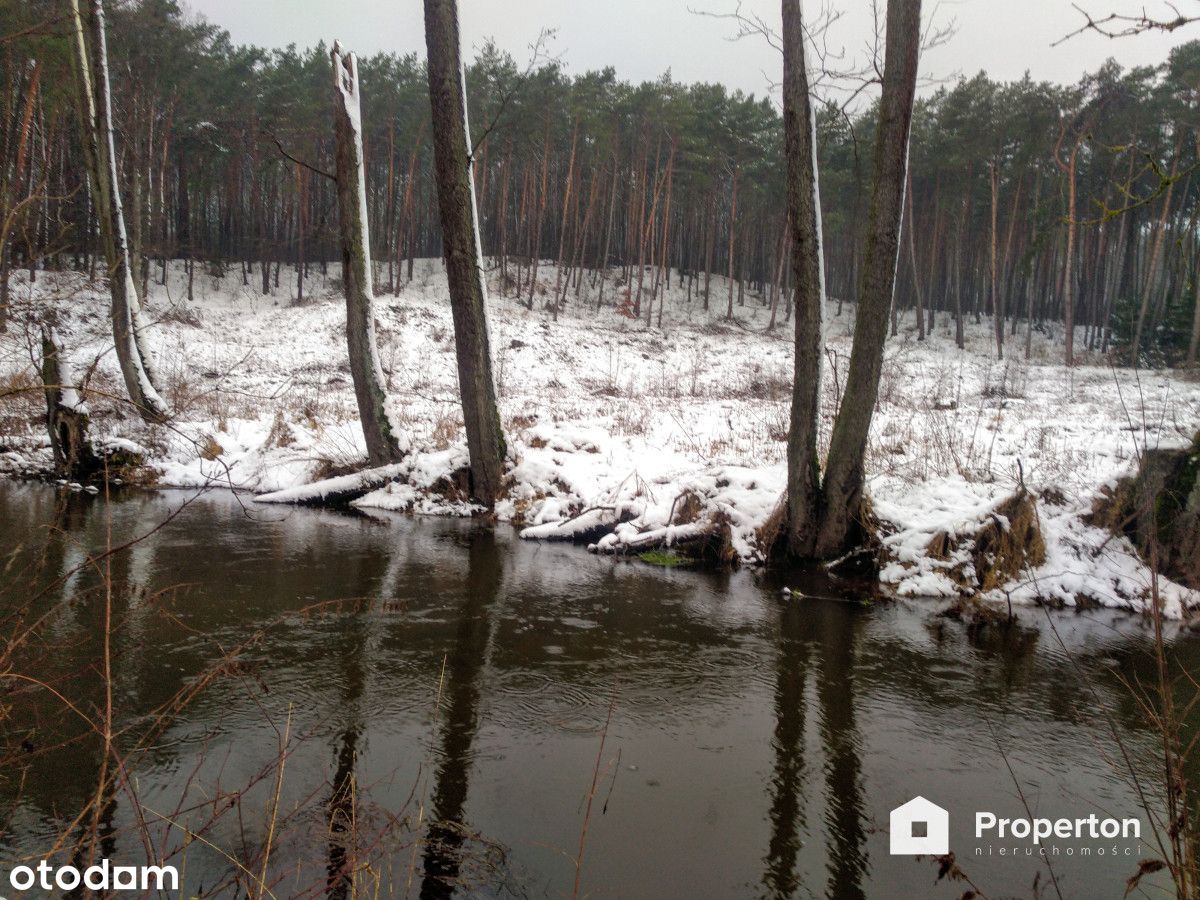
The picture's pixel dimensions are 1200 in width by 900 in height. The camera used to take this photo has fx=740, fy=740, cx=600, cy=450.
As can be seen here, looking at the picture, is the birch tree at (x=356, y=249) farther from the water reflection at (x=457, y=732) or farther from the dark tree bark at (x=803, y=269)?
the dark tree bark at (x=803, y=269)

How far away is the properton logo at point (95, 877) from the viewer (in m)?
2.54

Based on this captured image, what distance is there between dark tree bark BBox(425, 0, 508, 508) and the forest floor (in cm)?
51

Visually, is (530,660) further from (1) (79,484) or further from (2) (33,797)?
(1) (79,484)

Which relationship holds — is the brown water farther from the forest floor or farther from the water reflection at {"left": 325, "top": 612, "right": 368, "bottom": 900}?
the forest floor

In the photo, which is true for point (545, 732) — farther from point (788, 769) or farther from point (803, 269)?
point (803, 269)

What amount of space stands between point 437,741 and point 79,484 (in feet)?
31.3

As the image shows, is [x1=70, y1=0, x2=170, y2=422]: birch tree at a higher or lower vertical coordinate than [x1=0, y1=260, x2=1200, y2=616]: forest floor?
higher

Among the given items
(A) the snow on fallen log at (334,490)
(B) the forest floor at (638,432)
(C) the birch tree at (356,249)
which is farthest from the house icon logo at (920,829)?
(C) the birch tree at (356,249)

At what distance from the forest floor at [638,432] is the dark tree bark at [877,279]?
1.90 feet

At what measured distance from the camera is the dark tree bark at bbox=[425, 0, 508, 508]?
29.2 ft

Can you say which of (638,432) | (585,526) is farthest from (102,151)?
(585,526)

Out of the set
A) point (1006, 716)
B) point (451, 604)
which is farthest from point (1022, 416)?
point (451, 604)

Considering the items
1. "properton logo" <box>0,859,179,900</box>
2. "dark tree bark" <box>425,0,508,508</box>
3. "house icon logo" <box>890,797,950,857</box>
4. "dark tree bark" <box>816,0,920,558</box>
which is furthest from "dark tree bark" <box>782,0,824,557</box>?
"properton logo" <box>0,859,179,900</box>

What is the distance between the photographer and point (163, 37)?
2900 cm
